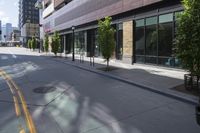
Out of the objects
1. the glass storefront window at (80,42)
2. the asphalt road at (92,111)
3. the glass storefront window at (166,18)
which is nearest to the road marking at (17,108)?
the asphalt road at (92,111)

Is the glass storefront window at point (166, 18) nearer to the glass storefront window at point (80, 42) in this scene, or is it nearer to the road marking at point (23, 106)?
the road marking at point (23, 106)

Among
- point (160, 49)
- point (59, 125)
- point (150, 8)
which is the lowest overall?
point (59, 125)

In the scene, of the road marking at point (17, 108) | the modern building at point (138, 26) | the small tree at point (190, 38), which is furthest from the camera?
the modern building at point (138, 26)

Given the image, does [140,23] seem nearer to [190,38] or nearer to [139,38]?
[139,38]

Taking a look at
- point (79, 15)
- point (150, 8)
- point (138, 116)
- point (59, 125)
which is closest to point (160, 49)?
point (150, 8)

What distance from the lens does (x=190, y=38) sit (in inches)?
472

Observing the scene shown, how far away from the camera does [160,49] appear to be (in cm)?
2242

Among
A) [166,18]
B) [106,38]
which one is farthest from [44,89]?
[166,18]

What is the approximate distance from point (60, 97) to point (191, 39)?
19.9 ft

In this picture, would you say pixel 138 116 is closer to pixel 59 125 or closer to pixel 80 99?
pixel 59 125

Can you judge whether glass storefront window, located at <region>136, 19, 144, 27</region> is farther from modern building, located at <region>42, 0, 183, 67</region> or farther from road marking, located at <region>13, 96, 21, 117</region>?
road marking, located at <region>13, 96, 21, 117</region>

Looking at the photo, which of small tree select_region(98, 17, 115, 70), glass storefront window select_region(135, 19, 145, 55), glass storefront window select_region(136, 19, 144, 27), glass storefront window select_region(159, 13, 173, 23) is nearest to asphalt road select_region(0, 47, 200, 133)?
small tree select_region(98, 17, 115, 70)

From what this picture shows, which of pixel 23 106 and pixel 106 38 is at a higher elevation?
pixel 106 38

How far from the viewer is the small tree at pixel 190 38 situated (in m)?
11.6
